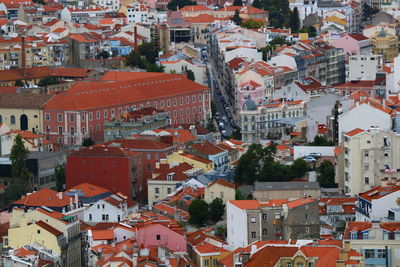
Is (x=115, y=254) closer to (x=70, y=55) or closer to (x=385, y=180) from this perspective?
(x=385, y=180)

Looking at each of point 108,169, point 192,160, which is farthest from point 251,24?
point 108,169

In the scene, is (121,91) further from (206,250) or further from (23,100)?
(206,250)

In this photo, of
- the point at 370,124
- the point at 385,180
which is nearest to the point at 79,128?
the point at 370,124

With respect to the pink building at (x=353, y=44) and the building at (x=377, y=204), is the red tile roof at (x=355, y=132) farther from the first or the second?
the pink building at (x=353, y=44)

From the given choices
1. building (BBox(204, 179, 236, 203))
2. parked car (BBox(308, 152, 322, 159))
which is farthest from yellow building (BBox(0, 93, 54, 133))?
building (BBox(204, 179, 236, 203))

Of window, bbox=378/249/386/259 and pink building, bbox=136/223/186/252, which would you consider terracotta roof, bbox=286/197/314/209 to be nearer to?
pink building, bbox=136/223/186/252

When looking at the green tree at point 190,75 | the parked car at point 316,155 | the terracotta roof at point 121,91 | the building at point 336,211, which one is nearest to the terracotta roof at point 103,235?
the building at point 336,211
